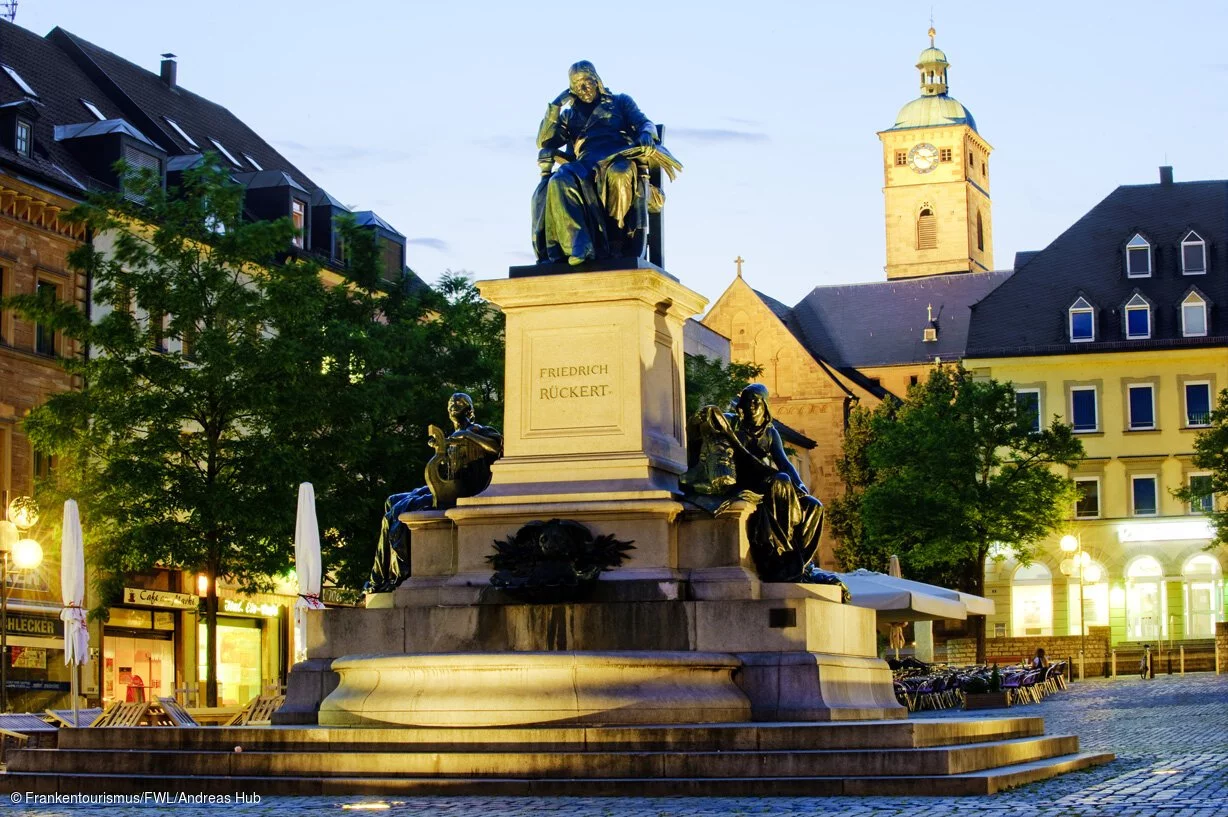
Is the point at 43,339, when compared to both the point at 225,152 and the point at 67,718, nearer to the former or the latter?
the point at 225,152

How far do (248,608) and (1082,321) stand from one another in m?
35.8

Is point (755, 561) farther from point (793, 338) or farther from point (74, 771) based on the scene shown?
point (793, 338)

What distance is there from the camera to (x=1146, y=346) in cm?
7362

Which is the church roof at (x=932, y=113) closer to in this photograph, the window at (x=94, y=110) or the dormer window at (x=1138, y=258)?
the dormer window at (x=1138, y=258)

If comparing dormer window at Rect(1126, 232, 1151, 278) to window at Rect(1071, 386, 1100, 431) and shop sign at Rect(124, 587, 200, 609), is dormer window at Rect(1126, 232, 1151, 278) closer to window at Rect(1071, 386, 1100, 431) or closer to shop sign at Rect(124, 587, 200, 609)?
window at Rect(1071, 386, 1100, 431)

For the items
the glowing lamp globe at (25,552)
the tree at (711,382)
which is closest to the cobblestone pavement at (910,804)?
the glowing lamp globe at (25,552)

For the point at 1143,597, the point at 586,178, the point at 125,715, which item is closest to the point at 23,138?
the point at 125,715

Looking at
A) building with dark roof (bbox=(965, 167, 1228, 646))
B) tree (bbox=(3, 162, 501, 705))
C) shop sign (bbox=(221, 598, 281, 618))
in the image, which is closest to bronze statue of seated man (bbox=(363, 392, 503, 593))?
tree (bbox=(3, 162, 501, 705))

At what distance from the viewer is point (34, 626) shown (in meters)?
40.8

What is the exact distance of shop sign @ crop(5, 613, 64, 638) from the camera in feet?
131

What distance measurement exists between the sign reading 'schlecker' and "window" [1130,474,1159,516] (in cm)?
5775

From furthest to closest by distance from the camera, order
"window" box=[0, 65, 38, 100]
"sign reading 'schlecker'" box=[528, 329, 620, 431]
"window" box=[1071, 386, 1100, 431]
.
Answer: "window" box=[1071, 386, 1100, 431]
"window" box=[0, 65, 38, 100]
"sign reading 'schlecker'" box=[528, 329, 620, 431]

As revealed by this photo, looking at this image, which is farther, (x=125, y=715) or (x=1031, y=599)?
(x=1031, y=599)

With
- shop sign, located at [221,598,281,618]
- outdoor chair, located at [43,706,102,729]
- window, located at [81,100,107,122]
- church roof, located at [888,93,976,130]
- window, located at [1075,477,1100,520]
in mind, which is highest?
church roof, located at [888,93,976,130]
